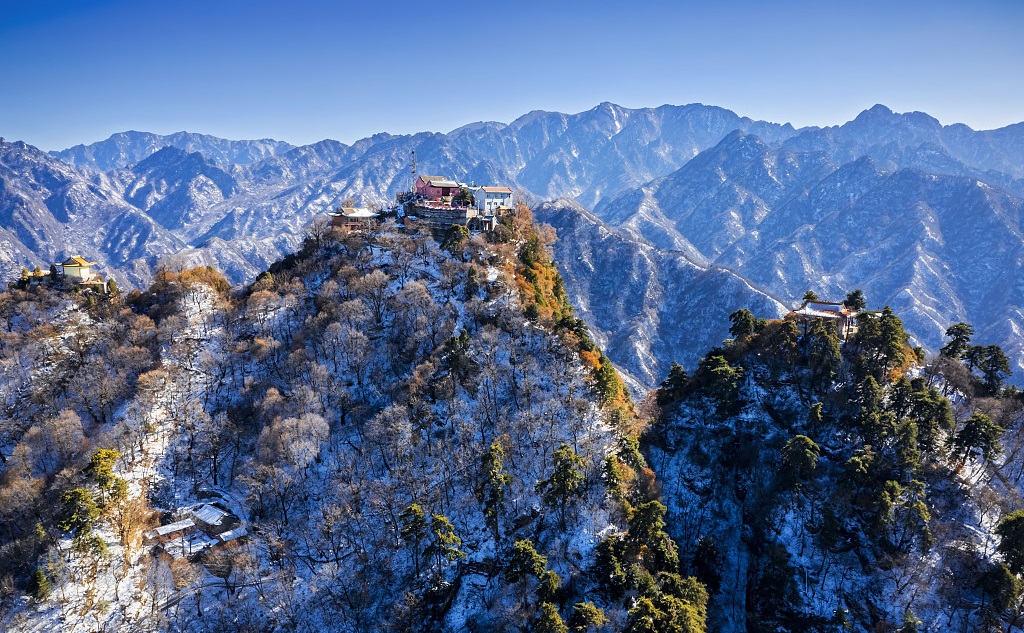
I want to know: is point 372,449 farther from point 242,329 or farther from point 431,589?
point 242,329

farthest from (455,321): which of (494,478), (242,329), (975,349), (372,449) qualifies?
(975,349)

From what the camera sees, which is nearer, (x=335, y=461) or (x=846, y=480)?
(x=846, y=480)

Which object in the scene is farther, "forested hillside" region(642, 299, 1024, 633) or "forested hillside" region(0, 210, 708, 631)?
"forested hillside" region(642, 299, 1024, 633)

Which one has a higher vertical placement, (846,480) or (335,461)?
(335,461)

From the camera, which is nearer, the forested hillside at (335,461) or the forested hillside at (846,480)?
the forested hillside at (335,461)
